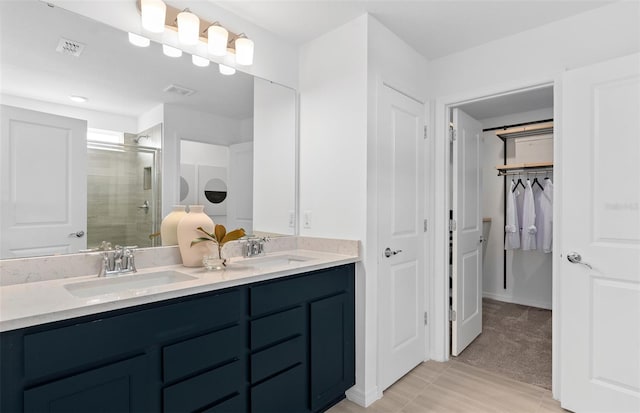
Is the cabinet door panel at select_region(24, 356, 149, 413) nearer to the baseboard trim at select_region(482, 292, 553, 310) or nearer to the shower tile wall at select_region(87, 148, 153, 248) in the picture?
the shower tile wall at select_region(87, 148, 153, 248)

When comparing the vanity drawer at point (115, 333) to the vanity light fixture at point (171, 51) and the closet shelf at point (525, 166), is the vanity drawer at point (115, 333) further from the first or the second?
the closet shelf at point (525, 166)

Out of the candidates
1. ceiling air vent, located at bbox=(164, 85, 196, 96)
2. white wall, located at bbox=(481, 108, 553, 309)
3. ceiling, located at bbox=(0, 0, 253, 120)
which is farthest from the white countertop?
white wall, located at bbox=(481, 108, 553, 309)

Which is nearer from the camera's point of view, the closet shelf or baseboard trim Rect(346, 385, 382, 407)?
baseboard trim Rect(346, 385, 382, 407)

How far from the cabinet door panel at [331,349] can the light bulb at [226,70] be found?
1.52 m

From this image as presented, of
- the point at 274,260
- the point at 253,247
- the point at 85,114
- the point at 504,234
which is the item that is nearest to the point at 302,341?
the point at 274,260

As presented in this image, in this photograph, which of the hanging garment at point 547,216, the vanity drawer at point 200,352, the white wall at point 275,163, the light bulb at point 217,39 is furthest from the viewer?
the hanging garment at point 547,216

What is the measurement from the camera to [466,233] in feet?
9.52

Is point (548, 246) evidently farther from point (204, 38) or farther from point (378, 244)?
point (204, 38)

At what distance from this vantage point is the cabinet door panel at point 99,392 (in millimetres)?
1039

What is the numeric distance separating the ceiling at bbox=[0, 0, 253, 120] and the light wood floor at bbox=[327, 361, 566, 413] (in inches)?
82.8

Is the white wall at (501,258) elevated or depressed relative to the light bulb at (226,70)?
depressed

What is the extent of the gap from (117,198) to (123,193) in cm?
4

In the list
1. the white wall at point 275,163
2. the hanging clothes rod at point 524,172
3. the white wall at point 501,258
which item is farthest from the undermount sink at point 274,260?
the hanging clothes rod at point 524,172

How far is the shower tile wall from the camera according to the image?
163 cm
